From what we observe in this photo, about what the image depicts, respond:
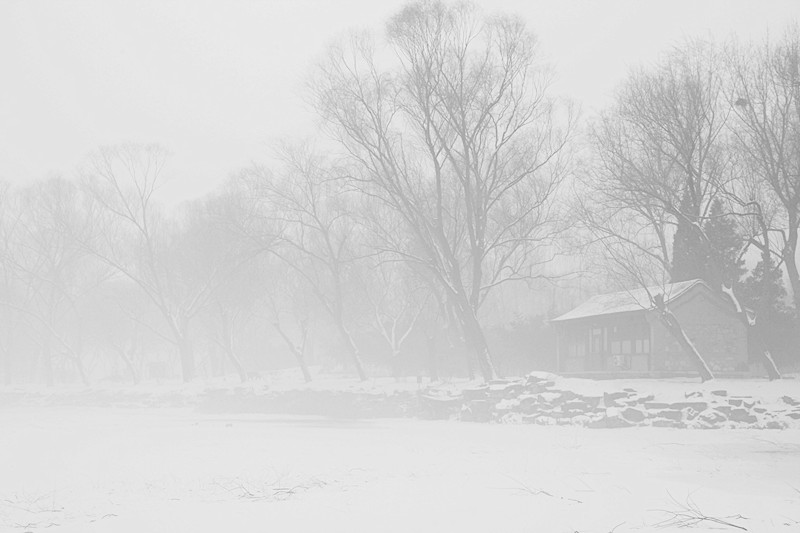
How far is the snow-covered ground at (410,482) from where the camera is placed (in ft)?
26.9

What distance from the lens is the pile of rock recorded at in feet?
58.1

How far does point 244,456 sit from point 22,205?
38066 mm

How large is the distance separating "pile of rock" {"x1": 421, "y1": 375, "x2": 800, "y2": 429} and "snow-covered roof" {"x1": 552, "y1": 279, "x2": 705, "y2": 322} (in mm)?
5893

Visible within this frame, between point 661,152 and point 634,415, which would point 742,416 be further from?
point 661,152

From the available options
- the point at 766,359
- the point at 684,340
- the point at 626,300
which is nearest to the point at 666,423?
the point at 684,340

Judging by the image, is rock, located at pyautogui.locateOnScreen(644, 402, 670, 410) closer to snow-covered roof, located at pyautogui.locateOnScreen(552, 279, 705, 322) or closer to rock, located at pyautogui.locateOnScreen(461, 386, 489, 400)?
rock, located at pyautogui.locateOnScreen(461, 386, 489, 400)

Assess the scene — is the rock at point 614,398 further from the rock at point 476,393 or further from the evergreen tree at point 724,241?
the evergreen tree at point 724,241

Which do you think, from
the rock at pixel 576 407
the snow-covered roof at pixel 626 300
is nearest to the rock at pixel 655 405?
the rock at pixel 576 407

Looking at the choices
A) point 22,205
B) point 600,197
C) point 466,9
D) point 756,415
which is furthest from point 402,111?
point 22,205

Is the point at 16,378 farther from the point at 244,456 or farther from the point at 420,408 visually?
the point at 244,456

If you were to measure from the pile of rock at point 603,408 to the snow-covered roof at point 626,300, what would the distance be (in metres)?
5.89

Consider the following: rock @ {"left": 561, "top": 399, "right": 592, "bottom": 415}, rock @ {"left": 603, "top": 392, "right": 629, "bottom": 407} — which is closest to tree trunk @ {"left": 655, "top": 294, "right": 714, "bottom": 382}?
rock @ {"left": 603, "top": 392, "right": 629, "bottom": 407}

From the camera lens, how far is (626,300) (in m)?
28.3

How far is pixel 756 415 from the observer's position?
697 inches
